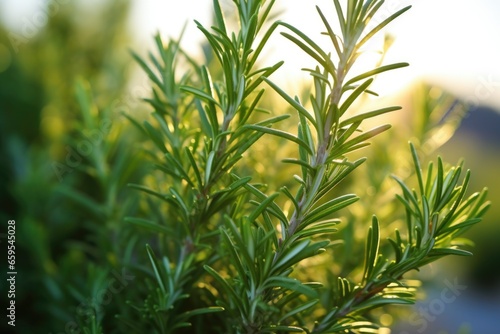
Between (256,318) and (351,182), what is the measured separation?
0.55 meters

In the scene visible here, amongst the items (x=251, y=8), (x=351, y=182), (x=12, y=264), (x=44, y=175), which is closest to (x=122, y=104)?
(x=44, y=175)

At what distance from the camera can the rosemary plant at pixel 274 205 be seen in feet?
1.12

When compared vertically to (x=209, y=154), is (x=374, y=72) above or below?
above

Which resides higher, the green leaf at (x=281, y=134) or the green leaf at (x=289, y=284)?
the green leaf at (x=281, y=134)

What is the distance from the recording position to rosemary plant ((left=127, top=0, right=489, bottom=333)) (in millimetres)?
341

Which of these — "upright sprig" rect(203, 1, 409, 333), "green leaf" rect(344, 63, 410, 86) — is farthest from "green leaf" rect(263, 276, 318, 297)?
"green leaf" rect(344, 63, 410, 86)

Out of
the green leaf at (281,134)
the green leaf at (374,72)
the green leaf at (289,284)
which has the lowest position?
the green leaf at (289,284)

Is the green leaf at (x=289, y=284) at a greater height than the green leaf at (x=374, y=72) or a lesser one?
lesser

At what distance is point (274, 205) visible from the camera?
35cm

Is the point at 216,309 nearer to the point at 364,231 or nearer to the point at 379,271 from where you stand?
the point at 379,271

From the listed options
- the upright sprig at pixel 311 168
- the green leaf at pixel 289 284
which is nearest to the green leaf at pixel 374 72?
the upright sprig at pixel 311 168

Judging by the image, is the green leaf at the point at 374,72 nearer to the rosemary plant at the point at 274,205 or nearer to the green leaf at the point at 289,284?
the rosemary plant at the point at 274,205

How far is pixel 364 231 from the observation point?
0.65 m

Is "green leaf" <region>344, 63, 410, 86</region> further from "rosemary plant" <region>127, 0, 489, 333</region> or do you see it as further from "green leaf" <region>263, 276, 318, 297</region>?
"green leaf" <region>263, 276, 318, 297</region>
